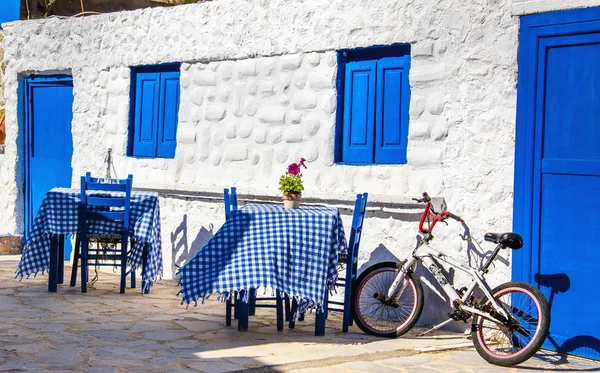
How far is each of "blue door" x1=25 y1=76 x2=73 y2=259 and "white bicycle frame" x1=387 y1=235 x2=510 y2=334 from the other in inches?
217

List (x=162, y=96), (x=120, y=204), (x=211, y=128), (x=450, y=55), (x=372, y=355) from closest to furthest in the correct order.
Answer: (x=372, y=355) → (x=450, y=55) → (x=120, y=204) → (x=211, y=128) → (x=162, y=96)

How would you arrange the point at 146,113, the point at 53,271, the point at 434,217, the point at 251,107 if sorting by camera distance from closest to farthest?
the point at 434,217
the point at 53,271
the point at 251,107
the point at 146,113

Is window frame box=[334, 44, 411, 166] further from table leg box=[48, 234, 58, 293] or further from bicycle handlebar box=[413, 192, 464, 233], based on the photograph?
table leg box=[48, 234, 58, 293]

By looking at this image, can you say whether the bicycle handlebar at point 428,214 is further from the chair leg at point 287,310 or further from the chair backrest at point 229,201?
the chair backrest at point 229,201

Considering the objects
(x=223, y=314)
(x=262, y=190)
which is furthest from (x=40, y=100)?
(x=223, y=314)

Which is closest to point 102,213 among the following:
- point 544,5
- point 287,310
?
point 287,310

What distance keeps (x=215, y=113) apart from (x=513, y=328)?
4.44m

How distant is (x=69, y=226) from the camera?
8992 mm

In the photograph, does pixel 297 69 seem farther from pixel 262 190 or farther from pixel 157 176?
pixel 157 176

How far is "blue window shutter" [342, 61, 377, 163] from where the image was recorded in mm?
8547

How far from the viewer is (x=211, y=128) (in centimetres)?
994

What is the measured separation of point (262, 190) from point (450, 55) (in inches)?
96.0

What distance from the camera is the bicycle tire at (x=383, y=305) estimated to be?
734cm

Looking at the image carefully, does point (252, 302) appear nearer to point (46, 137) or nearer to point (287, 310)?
point (287, 310)
